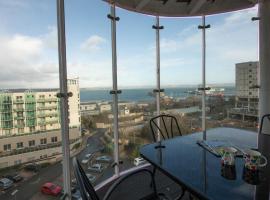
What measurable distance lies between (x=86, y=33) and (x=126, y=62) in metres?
0.73

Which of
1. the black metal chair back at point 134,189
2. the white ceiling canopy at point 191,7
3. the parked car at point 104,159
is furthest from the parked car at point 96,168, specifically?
the white ceiling canopy at point 191,7

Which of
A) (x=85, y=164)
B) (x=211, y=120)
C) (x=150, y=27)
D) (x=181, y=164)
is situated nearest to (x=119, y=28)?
(x=150, y=27)

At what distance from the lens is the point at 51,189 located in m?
2.25

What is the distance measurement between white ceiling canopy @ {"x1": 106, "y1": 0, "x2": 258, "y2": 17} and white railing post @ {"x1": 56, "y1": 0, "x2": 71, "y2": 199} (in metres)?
1.55

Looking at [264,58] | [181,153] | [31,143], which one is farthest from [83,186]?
[264,58]

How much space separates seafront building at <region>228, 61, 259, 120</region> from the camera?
12.5ft

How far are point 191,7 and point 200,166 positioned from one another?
9.69 feet

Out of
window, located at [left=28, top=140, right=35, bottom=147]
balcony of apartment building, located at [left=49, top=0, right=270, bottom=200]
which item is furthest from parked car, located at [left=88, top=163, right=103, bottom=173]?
window, located at [left=28, top=140, right=35, bottom=147]

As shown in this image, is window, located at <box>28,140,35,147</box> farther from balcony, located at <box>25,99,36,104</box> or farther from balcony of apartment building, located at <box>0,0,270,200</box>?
balcony, located at <box>25,99,36,104</box>

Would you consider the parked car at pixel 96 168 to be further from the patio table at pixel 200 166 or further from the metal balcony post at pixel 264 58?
the metal balcony post at pixel 264 58

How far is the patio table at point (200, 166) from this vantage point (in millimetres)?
1127

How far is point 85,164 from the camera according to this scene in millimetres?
2590

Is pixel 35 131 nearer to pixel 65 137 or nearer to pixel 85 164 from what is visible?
pixel 65 137

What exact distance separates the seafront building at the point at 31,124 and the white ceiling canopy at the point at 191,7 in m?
1.88
